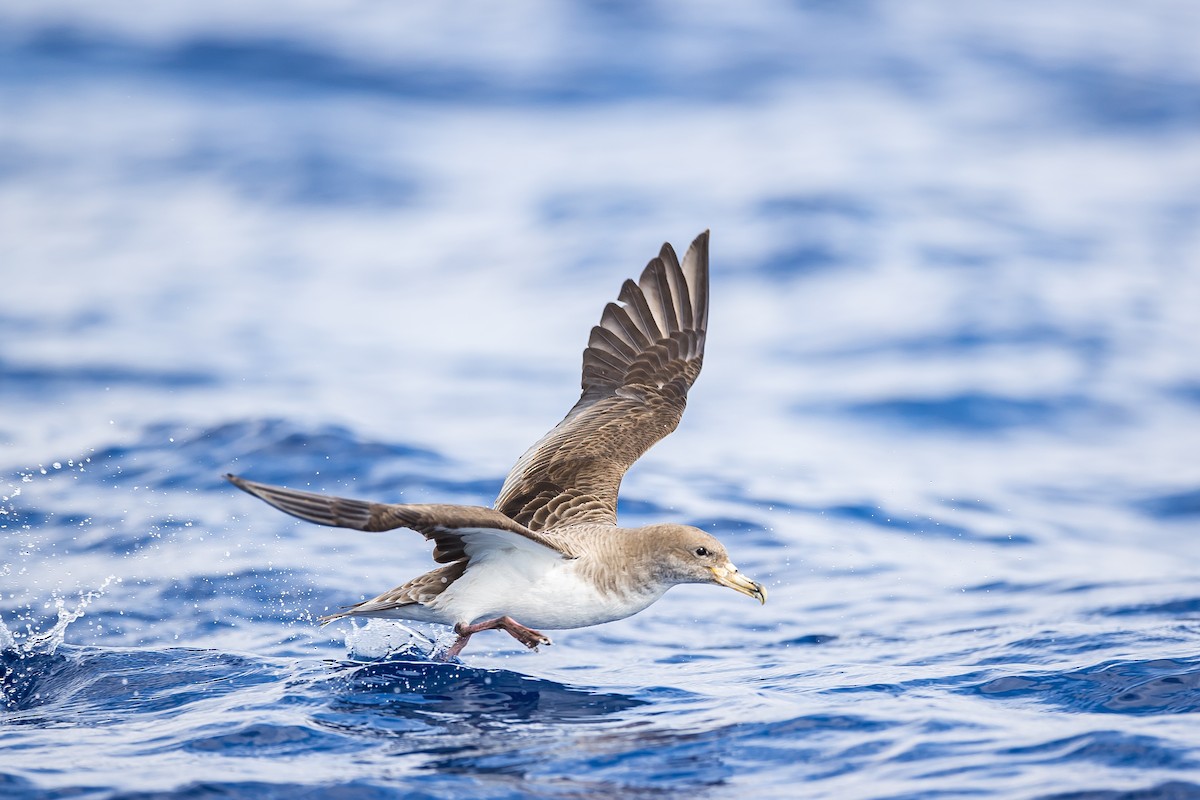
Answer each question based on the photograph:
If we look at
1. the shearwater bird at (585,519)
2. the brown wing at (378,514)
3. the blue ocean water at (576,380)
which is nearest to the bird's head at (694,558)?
the shearwater bird at (585,519)

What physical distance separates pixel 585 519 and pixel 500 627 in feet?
3.11

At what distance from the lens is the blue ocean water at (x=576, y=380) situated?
276 inches

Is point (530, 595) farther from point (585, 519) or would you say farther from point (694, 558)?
point (585, 519)

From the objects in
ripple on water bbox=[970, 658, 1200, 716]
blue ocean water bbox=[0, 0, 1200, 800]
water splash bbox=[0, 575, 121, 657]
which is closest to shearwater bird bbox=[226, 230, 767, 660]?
blue ocean water bbox=[0, 0, 1200, 800]

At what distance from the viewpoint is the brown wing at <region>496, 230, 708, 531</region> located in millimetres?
8469

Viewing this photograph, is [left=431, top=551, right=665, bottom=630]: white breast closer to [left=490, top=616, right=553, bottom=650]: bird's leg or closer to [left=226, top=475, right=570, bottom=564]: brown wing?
[left=490, top=616, right=553, bottom=650]: bird's leg

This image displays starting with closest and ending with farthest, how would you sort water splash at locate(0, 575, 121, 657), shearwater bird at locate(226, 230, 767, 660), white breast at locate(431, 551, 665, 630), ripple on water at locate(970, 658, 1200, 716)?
shearwater bird at locate(226, 230, 767, 660), white breast at locate(431, 551, 665, 630), ripple on water at locate(970, 658, 1200, 716), water splash at locate(0, 575, 121, 657)

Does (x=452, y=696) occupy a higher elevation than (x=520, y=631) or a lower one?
lower

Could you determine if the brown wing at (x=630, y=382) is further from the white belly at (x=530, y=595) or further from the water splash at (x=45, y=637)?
the water splash at (x=45, y=637)

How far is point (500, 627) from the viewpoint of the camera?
7375mm

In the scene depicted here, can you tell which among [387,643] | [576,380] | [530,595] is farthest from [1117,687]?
[576,380]

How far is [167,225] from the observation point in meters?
18.3

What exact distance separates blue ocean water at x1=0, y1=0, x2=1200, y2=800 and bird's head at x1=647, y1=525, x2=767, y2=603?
0.67 metres

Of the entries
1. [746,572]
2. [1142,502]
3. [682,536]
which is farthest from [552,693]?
[1142,502]
